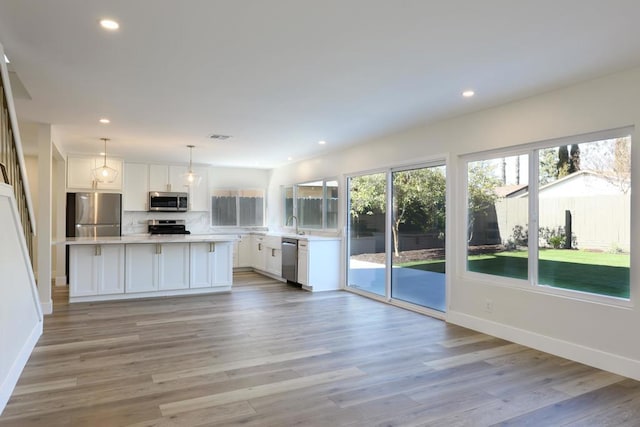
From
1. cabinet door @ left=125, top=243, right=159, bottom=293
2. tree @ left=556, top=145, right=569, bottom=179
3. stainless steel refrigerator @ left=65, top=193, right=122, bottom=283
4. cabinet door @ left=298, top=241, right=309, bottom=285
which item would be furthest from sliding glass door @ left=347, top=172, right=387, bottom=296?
stainless steel refrigerator @ left=65, top=193, right=122, bottom=283

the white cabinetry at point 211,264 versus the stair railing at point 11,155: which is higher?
the stair railing at point 11,155

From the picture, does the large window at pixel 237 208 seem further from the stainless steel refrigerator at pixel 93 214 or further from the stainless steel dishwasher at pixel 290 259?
the stainless steel dishwasher at pixel 290 259

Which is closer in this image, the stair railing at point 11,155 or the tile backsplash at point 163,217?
the stair railing at point 11,155

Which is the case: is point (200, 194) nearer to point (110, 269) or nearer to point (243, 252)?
point (243, 252)

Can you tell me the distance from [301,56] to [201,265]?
172 inches

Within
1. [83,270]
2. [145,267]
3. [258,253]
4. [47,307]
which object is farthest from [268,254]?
[47,307]

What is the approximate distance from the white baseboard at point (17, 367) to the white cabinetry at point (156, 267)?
6.54 ft

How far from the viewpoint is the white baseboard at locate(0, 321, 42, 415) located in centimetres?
263

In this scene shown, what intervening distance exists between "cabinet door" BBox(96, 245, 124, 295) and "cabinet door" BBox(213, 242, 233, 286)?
1359mm

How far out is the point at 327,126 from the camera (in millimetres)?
5363

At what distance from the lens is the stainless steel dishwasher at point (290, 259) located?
7.28 m

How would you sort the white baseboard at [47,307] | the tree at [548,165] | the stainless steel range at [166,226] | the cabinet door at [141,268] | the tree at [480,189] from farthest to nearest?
the stainless steel range at [166,226], the cabinet door at [141,268], the white baseboard at [47,307], the tree at [480,189], the tree at [548,165]

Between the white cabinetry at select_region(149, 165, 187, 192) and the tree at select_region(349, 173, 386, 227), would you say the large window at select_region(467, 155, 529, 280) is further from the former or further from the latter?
the white cabinetry at select_region(149, 165, 187, 192)

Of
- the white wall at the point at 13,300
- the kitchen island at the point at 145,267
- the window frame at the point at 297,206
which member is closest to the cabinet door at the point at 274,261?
the window frame at the point at 297,206
